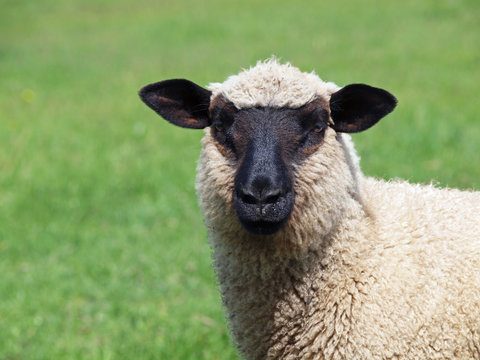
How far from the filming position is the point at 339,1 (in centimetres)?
2311

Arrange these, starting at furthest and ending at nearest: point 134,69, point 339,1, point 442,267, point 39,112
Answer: point 339,1 → point 134,69 → point 39,112 → point 442,267

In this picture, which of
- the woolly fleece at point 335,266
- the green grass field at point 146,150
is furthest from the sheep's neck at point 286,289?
the green grass field at point 146,150

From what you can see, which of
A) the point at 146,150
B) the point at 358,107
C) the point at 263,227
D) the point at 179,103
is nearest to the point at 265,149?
the point at 263,227

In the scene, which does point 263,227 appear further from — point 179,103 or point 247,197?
point 179,103

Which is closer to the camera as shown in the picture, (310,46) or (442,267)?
(442,267)

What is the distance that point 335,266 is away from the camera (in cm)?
362

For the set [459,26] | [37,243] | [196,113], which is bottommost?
[37,243]

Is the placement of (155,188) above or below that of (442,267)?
below

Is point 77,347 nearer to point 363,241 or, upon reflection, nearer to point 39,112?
point 363,241

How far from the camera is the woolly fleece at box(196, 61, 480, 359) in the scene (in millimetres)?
3416

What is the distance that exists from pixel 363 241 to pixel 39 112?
431 inches

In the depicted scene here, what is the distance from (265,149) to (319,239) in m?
0.58

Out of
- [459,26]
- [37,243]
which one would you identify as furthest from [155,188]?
[459,26]

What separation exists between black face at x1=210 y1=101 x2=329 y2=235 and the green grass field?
232 centimetres
